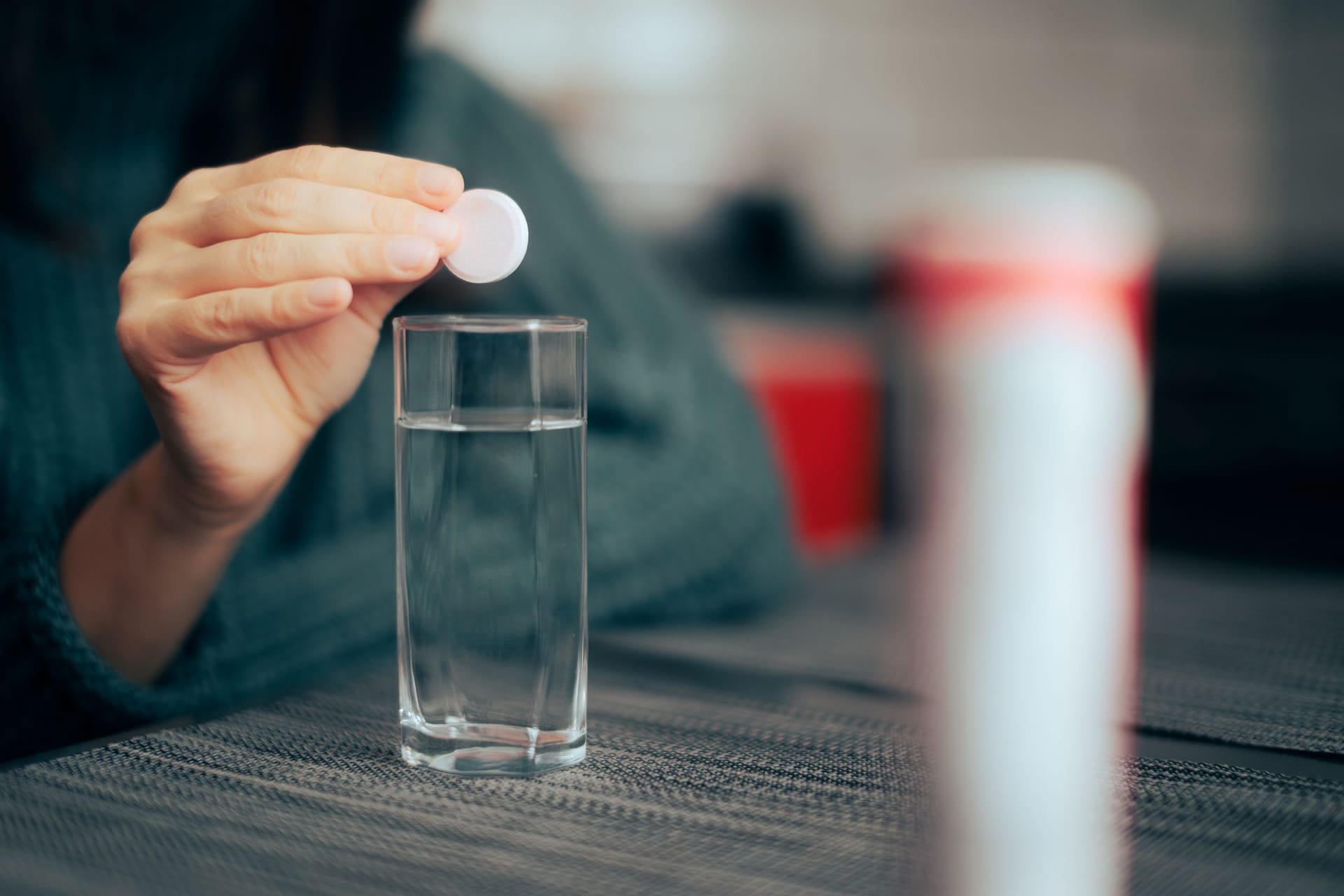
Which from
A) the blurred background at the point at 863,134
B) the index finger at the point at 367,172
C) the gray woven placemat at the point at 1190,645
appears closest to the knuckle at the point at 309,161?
the index finger at the point at 367,172

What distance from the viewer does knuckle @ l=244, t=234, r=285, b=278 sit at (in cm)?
44

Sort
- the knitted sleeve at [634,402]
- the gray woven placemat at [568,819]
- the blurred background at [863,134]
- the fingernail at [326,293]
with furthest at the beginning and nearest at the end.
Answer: the blurred background at [863,134] → the knitted sleeve at [634,402] → the fingernail at [326,293] → the gray woven placemat at [568,819]

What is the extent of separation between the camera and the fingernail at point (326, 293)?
0.42 meters

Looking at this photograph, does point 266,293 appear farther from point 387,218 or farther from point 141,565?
point 141,565

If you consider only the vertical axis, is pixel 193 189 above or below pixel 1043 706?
above

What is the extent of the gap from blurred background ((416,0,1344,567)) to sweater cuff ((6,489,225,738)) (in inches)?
54.9

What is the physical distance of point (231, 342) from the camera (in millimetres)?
443

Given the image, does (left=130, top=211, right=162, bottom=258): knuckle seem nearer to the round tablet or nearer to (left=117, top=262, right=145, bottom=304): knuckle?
(left=117, top=262, right=145, bottom=304): knuckle

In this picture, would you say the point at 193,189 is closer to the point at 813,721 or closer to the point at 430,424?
the point at 430,424

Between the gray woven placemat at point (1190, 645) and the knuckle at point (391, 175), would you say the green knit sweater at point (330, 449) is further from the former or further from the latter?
the knuckle at point (391, 175)

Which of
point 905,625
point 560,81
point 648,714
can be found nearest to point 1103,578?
point 905,625

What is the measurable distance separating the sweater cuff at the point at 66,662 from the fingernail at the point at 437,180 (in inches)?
9.6

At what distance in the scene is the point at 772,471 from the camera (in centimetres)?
94

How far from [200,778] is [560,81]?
8.21ft
